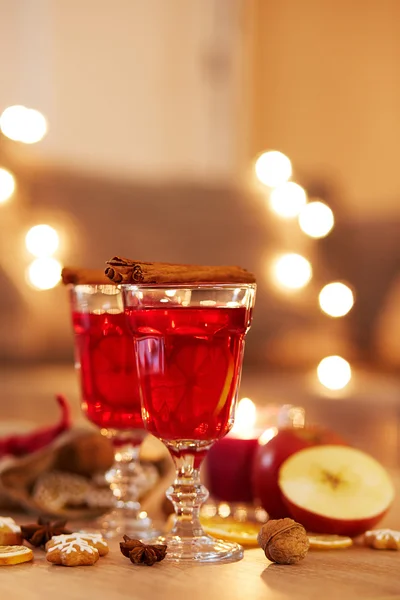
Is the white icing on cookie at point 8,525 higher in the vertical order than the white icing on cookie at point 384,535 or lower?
higher

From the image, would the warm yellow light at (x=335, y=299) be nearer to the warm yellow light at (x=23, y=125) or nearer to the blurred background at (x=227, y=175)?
the blurred background at (x=227, y=175)

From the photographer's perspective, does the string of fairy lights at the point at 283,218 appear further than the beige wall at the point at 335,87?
No

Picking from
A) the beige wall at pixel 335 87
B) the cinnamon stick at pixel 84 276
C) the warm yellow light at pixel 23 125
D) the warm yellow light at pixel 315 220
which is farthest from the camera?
the beige wall at pixel 335 87

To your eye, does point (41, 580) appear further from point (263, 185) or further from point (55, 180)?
point (263, 185)

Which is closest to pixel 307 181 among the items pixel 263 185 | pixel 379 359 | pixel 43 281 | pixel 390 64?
pixel 263 185

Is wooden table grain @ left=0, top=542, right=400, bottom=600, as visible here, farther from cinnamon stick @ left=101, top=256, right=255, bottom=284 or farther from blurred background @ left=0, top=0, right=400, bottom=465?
blurred background @ left=0, top=0, right=400, bottom=465

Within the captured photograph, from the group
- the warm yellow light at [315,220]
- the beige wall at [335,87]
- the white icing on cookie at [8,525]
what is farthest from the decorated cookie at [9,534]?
the beige wall at [335,87]

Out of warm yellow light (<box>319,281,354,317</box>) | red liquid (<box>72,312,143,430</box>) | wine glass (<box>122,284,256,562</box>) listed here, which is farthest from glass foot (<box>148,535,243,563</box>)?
warm yellow light (<box>319,281,354,317</box>)
